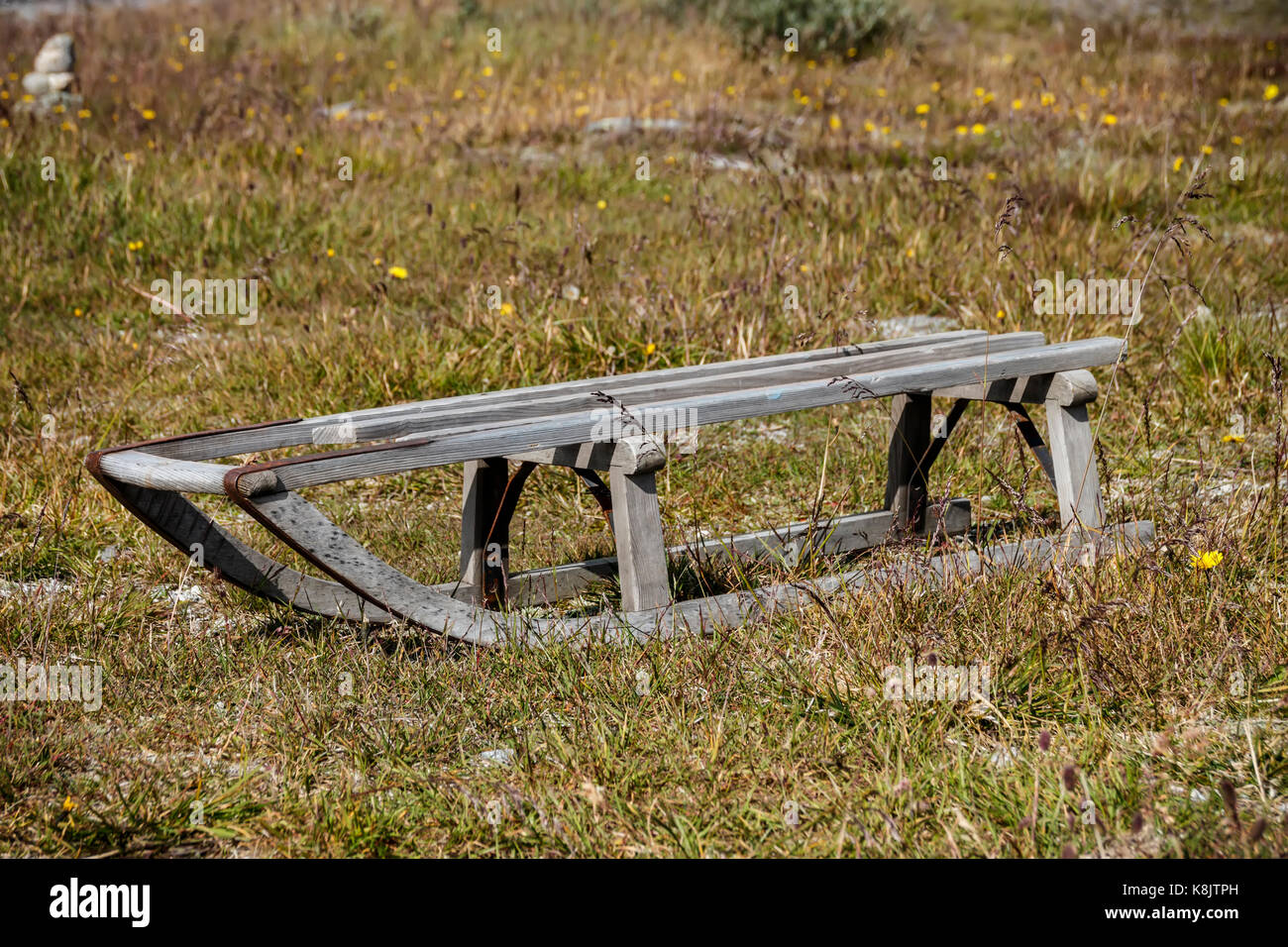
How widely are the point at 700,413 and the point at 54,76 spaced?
8.93 m

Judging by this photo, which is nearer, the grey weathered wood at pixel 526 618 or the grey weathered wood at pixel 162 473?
the grey weathered wood at pixel 162 473

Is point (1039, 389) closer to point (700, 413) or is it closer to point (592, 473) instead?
point (700, 413)

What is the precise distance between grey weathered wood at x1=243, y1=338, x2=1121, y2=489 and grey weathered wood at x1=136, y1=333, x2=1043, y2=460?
167 millimetres

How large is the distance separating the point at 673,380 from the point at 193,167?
511cm

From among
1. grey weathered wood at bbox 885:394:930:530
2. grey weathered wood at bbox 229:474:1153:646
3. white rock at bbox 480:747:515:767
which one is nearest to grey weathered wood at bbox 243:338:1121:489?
grey weathered wood at bbox 229:474:1153:646

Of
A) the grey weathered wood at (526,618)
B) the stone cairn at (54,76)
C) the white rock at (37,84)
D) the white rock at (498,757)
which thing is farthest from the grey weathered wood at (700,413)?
the white rock at (37,84)

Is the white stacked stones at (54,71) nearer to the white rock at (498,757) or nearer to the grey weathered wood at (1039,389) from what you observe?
the grey weathered wood at (1039,389)

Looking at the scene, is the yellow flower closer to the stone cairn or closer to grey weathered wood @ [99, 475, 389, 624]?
grey weathered wood @ [99, 475, 389, 624]

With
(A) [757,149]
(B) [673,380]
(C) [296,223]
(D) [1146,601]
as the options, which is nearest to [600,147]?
(A) [757,149]

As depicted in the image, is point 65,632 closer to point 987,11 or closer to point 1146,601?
point 1146,601

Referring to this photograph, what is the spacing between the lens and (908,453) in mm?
3859

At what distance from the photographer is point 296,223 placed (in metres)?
6.68

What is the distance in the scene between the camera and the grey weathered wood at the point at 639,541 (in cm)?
284

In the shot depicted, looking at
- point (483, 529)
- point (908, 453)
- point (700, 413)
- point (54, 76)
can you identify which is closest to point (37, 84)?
point (54, 76)
